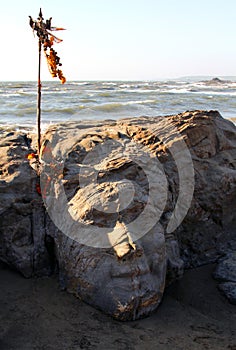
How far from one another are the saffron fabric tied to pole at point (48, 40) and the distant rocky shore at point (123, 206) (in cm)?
74

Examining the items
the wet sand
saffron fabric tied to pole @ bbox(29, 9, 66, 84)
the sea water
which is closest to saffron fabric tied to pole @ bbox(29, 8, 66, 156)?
saffron fabric tied to pole @ bbox(29, 9, 66, 84)

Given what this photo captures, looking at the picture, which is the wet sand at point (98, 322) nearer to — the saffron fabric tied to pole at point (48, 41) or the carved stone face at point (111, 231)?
the carved stone face at point (111, 231)

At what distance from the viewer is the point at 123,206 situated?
3742mm

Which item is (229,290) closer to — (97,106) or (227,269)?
(227,269)

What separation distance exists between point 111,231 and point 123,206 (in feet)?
0.95

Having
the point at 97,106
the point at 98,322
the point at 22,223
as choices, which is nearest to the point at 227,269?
the point at 98,322

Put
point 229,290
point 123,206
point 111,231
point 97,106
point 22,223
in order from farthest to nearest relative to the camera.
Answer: point 97,106 → point 22,223 → point 229,290 → point 123,206 → point 111,231

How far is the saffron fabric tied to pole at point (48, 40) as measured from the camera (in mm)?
4426

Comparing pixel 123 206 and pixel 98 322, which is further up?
pixel 123 206

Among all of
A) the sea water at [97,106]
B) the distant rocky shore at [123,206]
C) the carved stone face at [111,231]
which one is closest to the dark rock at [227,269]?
the distant rocky shore at [123,206]

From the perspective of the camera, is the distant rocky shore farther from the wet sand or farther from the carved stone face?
the wet sand

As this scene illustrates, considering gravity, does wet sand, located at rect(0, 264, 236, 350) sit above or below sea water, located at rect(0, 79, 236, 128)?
below

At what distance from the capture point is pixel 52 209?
4.05 meters

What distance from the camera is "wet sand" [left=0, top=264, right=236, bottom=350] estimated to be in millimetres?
3025
